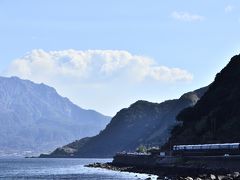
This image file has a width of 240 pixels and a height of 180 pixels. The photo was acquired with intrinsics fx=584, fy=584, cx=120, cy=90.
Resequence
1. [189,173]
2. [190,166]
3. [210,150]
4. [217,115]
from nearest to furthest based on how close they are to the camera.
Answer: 1. [189,173]
2. [190,166]
3. [210,150]
4. [217,115]

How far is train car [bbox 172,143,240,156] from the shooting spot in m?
119

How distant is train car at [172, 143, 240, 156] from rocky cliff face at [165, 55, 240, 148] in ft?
21.7

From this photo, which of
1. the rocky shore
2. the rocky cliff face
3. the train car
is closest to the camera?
the rocky shore

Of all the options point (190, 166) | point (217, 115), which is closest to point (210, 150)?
point (190, 166)

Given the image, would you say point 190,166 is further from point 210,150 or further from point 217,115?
point 217,115

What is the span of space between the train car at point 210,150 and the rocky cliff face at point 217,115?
21.7 feet

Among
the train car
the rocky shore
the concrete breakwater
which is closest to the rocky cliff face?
the train car

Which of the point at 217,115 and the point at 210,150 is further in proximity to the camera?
the point at 217,115

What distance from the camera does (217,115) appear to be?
15475 centimetres

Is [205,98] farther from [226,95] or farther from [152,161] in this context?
[152,161]

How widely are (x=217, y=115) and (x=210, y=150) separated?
27456 mm

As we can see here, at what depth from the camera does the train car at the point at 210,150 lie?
11948 centimetres

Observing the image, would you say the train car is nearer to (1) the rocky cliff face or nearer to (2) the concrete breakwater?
(2) the concrete breakwater

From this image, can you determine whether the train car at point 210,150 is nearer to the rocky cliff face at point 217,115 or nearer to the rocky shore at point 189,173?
the rocky cliff face at point 217,115
